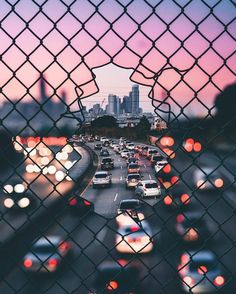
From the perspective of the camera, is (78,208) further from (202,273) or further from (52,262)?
(52,262)

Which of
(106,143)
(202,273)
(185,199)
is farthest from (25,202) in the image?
(106,143)

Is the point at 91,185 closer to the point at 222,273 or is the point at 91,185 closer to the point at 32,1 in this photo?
the point at 222,273

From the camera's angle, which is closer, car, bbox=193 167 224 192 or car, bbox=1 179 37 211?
car, bbox=193 167 224 192

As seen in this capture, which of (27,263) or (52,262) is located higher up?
(27,263)

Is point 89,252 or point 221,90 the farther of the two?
point 89,252

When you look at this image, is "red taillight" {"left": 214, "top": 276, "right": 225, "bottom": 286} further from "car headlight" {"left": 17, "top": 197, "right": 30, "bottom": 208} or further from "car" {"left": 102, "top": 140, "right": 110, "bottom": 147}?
"car" {"left": 102, "top": 140, "right": 110, "bottom": 147}

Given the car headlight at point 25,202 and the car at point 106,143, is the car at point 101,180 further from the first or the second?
the car at point 106,143

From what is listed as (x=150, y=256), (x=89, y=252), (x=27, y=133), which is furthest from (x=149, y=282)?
(x=27, y=133)

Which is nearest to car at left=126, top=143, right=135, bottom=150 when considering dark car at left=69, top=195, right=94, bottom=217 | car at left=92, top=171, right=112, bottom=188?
car at left=92, top=171, right=112, bottom=188
